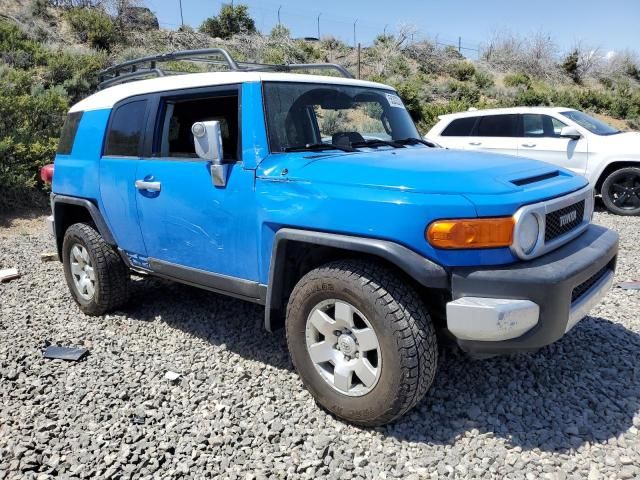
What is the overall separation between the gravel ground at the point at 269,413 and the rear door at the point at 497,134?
5.31m

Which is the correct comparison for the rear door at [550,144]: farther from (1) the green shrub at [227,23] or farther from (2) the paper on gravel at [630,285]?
(1) the green shrub at [227,23]

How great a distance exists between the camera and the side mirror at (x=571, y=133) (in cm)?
841

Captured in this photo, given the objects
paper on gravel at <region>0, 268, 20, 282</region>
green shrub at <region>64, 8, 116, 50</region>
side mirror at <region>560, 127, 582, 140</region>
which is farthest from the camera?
green shrub at <region>64, 8, 116, 50</region>

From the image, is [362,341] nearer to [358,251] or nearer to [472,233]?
[358,251]

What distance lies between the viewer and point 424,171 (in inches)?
104

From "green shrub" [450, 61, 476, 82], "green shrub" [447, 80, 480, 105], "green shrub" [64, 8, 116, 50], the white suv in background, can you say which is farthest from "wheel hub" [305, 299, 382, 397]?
"green shrub" [450, 61, 476, 82]

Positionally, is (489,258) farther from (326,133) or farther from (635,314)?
(635,314)

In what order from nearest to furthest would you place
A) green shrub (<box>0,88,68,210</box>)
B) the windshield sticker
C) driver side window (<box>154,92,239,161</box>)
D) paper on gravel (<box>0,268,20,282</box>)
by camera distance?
driver side window (<box>154,92,239,161</box>), the windshield sticker, paper on gravel (<box>0,268,20,282</box>), green shrub (<box>0,88,68,210</box>)

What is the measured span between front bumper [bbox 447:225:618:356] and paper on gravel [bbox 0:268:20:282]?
499cm

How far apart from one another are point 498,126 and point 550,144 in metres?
0.94

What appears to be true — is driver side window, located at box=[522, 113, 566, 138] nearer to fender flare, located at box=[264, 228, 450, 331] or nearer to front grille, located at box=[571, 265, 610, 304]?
front grille, located at box=[571, 265, 610, 304]

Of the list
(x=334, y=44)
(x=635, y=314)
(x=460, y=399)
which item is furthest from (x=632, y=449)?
(x=334, y=44)

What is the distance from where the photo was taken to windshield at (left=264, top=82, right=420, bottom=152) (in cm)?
322

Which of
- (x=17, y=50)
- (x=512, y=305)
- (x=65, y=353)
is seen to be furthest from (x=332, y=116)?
(x=17, y=50)
